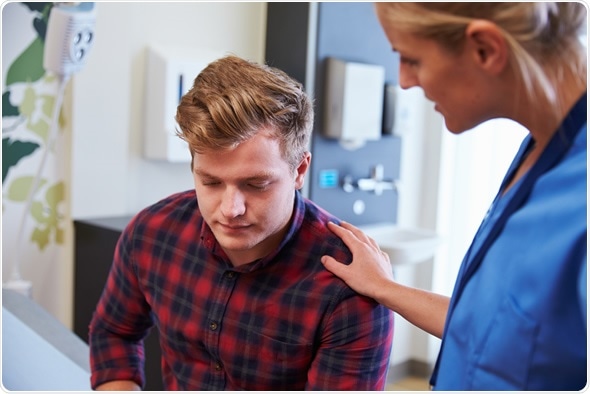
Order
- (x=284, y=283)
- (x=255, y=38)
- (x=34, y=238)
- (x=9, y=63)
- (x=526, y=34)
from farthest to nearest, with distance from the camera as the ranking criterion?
(x=255, y=38), (x=34, y=238), (x=9, y=63), (x=284, y=283), (x=526, y=34)

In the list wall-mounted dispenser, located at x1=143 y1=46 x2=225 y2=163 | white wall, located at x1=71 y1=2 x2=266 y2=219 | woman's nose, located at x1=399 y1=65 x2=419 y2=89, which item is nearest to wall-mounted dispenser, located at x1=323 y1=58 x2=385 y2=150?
white wall, located at x1=71 y1=2 x2=266 y2=219

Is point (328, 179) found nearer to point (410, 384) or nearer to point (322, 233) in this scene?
point (410, 384)

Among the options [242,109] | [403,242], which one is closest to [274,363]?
[242,109]

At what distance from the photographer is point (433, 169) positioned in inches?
143

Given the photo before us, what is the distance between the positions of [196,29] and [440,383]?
7.31 feet

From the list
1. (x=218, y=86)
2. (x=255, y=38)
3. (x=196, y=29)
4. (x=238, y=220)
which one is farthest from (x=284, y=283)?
(x=255, y=38)

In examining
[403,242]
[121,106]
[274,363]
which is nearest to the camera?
[274,363]

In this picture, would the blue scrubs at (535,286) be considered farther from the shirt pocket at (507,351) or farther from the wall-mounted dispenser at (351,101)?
the wall-mounted dispenser at (351,101)

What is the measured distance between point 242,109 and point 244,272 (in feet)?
0.99

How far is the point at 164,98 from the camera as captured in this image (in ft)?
Result: 8.30

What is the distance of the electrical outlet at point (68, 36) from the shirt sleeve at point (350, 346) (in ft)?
3.94

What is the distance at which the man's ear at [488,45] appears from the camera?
0.62m

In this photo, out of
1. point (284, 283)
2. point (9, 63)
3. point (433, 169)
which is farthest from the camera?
point (433, 169)

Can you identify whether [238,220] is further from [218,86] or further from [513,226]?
[513,226]
